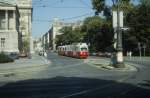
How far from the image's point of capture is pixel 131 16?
10600 cm

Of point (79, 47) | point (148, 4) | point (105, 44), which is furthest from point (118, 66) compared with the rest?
point (105, 44)

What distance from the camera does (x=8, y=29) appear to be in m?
107

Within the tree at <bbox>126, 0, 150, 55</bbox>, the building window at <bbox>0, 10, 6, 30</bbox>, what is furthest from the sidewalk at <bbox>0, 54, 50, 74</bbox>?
Answer: the building window at <bbox>0, 10, 6, 30</bbox>

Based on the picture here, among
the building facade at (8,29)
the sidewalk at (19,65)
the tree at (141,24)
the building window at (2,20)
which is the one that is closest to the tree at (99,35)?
the tree at (141,24)

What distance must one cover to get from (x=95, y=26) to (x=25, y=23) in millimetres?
38409

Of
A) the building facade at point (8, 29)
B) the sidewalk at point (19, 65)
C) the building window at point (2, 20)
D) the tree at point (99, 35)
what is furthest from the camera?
the tree at point (99, 35)

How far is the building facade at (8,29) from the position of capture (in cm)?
10406

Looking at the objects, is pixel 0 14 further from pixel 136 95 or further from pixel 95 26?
pixel 136 95

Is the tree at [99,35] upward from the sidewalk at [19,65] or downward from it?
upward

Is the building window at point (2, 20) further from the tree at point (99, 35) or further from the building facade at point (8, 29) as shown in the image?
the tree at point (99, 35)

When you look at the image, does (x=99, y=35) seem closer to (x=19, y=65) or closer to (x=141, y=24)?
(x=141, y=24)

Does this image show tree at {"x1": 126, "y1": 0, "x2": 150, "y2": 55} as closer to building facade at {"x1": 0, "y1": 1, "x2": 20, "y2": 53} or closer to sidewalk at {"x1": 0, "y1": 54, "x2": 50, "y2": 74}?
building facade at {"x1": 0, "y1": 1, "x2": 20, "y2": 53}

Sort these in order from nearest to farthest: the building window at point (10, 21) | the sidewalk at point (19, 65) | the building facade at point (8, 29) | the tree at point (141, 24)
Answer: the sidewalk at point (19, 65)
the tree at point (141, 24)
the building facade at point (8, 29)
the building window at point (10, 21)

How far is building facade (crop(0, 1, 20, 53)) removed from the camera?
341ft
